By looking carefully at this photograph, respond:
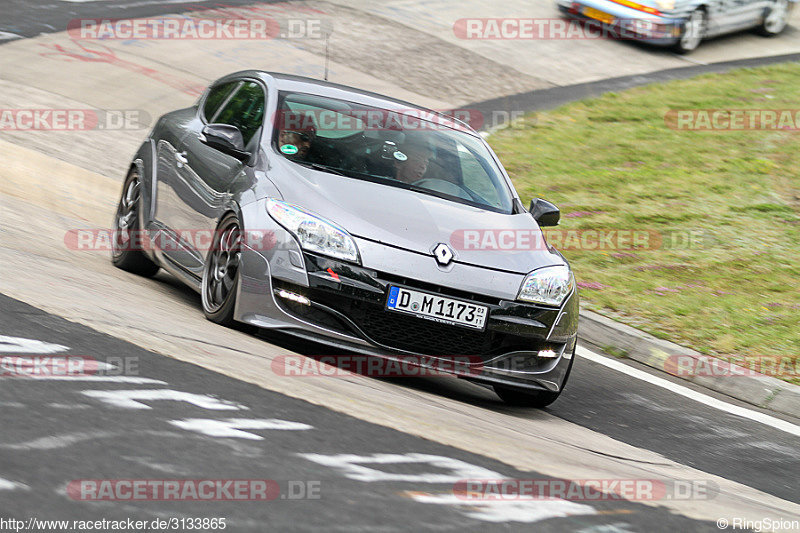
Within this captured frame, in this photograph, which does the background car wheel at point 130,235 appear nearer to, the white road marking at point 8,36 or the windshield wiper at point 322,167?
the windshield wiper at point 322,167

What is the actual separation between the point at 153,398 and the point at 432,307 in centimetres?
194

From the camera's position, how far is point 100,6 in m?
19.5

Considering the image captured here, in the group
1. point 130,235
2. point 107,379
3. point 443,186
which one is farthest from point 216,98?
point 107,379

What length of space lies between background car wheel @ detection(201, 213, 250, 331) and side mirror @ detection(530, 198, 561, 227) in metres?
2.05

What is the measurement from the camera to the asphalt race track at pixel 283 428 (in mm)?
3732

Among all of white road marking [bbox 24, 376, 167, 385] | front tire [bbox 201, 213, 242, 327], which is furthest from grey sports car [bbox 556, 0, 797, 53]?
white road marking [bbox 24, 376, 167, 385]

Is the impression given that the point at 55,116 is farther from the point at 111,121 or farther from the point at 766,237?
the point at 766,237

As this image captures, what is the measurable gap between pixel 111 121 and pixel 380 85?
14.8 feet

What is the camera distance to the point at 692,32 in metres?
21.2

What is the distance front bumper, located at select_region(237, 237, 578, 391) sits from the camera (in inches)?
243
